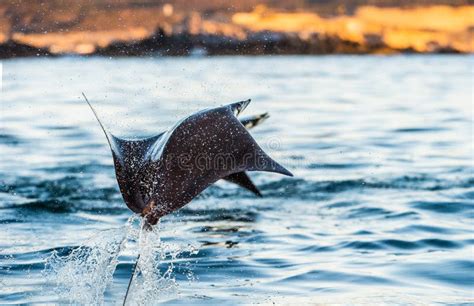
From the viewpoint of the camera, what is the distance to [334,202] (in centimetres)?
1312

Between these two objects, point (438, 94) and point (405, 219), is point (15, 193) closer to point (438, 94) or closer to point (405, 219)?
point (405, 219)

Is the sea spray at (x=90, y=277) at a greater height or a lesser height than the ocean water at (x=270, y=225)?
greater

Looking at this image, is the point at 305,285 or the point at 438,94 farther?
the point at 438,94

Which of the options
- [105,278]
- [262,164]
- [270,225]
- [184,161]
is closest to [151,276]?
[105,278]

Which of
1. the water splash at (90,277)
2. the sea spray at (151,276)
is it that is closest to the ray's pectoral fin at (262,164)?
the sea spray at (151,276)

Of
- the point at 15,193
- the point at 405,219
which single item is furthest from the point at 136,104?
the point at 405,219

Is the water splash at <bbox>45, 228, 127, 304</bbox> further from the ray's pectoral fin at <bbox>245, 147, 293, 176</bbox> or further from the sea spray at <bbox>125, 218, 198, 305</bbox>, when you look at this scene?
the ray's pectoral fin at <bbox>245, 147, 293, 176</bbox>

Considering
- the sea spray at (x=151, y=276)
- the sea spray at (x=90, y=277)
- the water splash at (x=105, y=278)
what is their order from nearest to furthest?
the sea spray at (x=151, y=276) < the water splash at (x=105, y=278) < the sea spray at (x=90, y=277)

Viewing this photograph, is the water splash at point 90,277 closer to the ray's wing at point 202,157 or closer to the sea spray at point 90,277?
the sea spray at point 90,277

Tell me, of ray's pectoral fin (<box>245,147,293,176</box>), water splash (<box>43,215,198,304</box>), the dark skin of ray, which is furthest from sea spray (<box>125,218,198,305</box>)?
ray's pectoral fin (<box>245,147,293,176</box>)

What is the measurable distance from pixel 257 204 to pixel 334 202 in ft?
3.62

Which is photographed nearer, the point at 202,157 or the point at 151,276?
the point at 202,157

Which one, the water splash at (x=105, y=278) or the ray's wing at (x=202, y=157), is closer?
the ray's wing at (x=202, y=157)

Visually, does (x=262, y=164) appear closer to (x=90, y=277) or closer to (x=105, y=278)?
(x=105, y=278)
